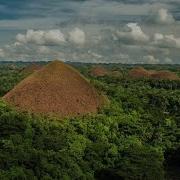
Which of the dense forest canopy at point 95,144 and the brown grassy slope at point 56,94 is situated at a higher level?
the brown grassy slope at point 56,94

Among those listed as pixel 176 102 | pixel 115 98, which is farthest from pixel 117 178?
pixel 176 102

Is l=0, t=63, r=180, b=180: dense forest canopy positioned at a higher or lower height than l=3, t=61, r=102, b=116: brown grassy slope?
lower

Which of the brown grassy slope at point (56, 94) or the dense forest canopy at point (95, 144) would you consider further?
the brown grassy slope at point (56, 94)

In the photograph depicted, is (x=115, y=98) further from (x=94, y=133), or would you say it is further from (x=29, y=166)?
(x=29, y=166)

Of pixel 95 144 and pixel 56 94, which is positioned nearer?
pixel 95 144

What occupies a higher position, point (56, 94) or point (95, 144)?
point (56, 94)
